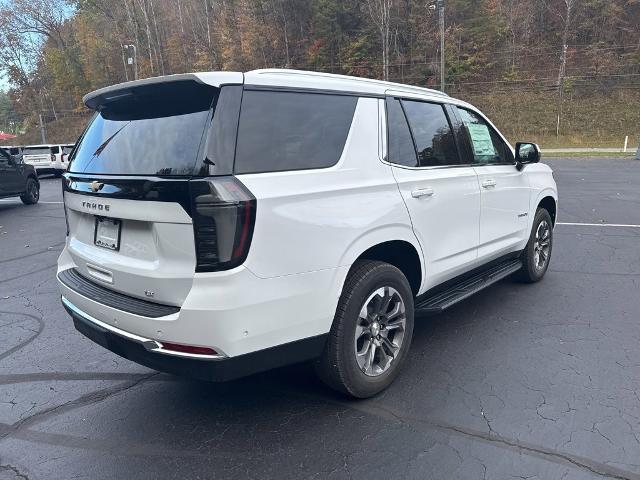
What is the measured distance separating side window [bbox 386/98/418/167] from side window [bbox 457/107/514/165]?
988mm

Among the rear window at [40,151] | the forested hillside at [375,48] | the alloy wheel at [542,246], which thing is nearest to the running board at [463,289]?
the alloy wheel at [542,246]

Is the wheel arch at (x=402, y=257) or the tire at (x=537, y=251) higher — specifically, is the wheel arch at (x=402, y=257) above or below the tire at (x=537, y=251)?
above

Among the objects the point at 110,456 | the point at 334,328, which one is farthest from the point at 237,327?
the point at 110,456

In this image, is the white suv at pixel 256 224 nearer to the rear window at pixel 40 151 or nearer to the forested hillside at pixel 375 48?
the rear window at pixel 40 151

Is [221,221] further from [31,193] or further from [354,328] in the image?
[31,193]

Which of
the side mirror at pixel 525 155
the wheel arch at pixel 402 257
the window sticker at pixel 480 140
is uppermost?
the window sticker at pixel 480 140

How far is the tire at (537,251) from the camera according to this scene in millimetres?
5020

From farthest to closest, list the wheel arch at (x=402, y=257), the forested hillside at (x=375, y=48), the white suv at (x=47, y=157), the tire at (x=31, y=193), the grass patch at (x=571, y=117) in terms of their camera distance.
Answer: the forested hillside at (x=375, y=48) → the grass patch at (x=571, y=117) → the white suv at (x=47, y=157) → the tire at (x=31, y=193) → the wheel arch at (x=402, y=257)

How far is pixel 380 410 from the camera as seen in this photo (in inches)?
116

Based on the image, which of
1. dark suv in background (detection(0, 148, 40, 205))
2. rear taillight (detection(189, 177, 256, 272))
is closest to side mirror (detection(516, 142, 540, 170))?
rear taillight (detection(189, 177, 256, 272))

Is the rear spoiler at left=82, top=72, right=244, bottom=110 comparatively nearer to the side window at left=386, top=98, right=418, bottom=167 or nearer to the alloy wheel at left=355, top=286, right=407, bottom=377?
the side window at left=386, top=98, right=418, bottom=167

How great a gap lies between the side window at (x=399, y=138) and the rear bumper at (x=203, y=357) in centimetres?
135

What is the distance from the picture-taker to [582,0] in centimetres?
3872

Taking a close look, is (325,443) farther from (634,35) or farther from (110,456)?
(634,35)
